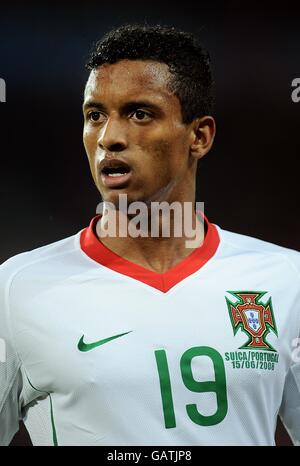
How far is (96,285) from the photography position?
1.73 meters

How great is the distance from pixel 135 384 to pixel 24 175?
3.08 feet

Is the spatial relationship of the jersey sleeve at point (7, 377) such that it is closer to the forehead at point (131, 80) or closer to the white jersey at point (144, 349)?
the white jersey at point (144, 349)

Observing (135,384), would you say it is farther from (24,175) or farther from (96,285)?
(24,175)

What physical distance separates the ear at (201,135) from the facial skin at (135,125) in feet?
0.26

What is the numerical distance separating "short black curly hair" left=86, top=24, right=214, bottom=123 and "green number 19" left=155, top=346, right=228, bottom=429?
53 cm

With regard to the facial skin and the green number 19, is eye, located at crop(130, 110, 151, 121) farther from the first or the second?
the green number 19

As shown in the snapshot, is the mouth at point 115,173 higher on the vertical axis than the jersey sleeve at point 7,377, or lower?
higher

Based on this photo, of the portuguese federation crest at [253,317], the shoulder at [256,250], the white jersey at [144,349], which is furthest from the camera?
the shoulder at [256,250]

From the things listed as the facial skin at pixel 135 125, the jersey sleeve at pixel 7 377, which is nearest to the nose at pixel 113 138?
the facial skin at pixel 135 125

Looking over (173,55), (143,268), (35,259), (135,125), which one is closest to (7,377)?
(35,259)

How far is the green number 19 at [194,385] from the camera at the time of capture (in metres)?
1.61

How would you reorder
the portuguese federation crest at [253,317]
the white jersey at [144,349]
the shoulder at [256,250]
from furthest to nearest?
the shoulder at [256,250]
the portuguese federation crest at [253,317]
the white jersey at [144,349]
